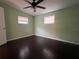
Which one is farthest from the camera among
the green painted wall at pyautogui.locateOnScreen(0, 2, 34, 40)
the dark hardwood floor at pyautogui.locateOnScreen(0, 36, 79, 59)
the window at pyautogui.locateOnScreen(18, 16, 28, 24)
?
the window at pyautogui.locateOnScreen(18, 16, 28, 24)

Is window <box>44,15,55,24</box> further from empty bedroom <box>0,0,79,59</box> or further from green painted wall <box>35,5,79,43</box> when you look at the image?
green painted wall <box>35,5,79,43</box>

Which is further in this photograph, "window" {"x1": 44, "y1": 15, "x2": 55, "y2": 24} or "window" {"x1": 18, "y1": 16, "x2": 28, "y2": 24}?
"window" {"x1": 18, "y1": 16, "x2": 28, "y2": 24}

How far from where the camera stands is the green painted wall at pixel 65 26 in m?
3.28

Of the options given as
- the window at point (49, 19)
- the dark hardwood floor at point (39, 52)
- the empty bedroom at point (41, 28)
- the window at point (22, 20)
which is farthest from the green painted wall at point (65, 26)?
the window at point (22, 20)

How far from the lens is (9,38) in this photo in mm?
3980

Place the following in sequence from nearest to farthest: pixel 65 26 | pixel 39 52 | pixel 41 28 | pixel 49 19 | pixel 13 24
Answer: pixel 39 52 → pixel 65 26 → pixel 13 24 → pixel 49 19 → pixel 41 28

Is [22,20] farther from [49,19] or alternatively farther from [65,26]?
[65,26]

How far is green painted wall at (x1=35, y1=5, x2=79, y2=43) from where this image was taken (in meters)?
3.28

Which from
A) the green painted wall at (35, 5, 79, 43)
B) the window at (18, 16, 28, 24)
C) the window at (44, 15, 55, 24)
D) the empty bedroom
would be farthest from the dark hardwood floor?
the window at (18, 16, 28, 24)

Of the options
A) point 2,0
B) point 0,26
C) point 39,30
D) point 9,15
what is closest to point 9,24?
point 9,15

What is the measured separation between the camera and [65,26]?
12.3 ft

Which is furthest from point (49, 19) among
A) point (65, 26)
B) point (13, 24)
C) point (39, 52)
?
point (39, 52)

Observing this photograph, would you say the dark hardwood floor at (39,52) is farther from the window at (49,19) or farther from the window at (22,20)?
the window at (22,20)

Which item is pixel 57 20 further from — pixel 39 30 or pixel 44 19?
pixel 39 30
